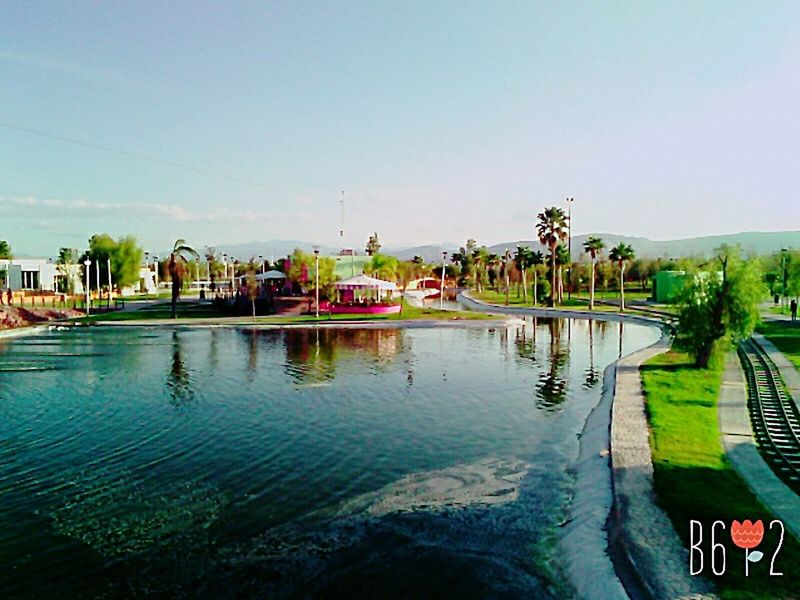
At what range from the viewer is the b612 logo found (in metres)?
10.3

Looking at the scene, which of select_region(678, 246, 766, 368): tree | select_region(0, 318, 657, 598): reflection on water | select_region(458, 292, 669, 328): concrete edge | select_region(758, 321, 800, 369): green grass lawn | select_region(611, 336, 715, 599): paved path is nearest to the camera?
select_region(611, 336, 715, 599): paved path

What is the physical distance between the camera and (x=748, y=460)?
1545cm

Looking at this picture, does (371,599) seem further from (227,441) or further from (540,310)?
(540,310)

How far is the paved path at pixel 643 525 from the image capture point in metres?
9.91

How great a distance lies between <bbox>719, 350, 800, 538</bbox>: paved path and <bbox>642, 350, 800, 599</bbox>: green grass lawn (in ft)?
0.74

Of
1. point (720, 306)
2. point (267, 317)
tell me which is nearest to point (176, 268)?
point (267, 317)

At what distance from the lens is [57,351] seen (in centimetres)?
3969

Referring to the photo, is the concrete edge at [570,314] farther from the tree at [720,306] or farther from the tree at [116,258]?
the tree at [116,258]

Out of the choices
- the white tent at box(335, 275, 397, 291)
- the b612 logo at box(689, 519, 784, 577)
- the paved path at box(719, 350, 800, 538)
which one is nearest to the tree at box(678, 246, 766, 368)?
the paved path at box(719, 350, 800, 538)

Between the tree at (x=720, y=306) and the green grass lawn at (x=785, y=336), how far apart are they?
4.19 meters

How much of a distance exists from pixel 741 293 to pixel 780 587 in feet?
68.1

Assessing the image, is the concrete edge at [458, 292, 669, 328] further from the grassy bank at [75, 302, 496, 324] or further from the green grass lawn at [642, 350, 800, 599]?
the green grass lawn at [642, 350, 800, 599]

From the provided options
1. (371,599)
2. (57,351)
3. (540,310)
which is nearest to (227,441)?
(371,599)

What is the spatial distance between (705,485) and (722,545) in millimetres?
Answer: 2743
